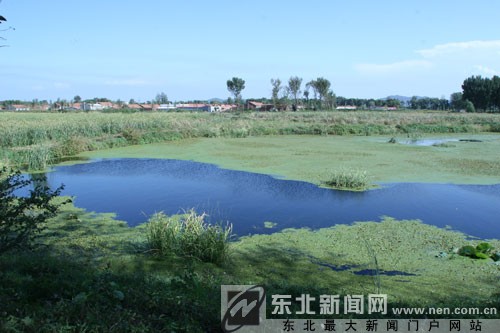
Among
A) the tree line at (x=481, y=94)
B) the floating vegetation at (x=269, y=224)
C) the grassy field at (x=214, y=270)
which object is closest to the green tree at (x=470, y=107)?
the tree line at (x=481, y=94)

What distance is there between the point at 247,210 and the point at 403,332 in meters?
5.12

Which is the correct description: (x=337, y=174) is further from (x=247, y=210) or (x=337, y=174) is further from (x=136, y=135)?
(x=136, y=135)

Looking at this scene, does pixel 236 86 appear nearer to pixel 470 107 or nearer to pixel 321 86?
pixel 321 86

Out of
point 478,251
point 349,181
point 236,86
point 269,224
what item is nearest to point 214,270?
point 269,224

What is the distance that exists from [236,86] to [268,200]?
5219cm

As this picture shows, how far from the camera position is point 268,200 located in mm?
8539

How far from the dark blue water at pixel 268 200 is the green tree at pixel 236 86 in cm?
4846

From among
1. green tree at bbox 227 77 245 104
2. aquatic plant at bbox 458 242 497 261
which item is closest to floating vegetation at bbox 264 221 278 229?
aquatic plant at bbox 458 242 497 261

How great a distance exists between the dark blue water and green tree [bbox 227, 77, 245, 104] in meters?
48.5

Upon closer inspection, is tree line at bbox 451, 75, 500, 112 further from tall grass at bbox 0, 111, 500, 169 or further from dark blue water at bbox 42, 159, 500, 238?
dark blue water at bbox 42, 159, 500, 238

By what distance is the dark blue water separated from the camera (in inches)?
281

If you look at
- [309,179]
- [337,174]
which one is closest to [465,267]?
[337,174]

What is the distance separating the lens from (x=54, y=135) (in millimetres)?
16703

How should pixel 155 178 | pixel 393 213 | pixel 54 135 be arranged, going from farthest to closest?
pixel 54 135
pixel 155 178
pixel 393 213
